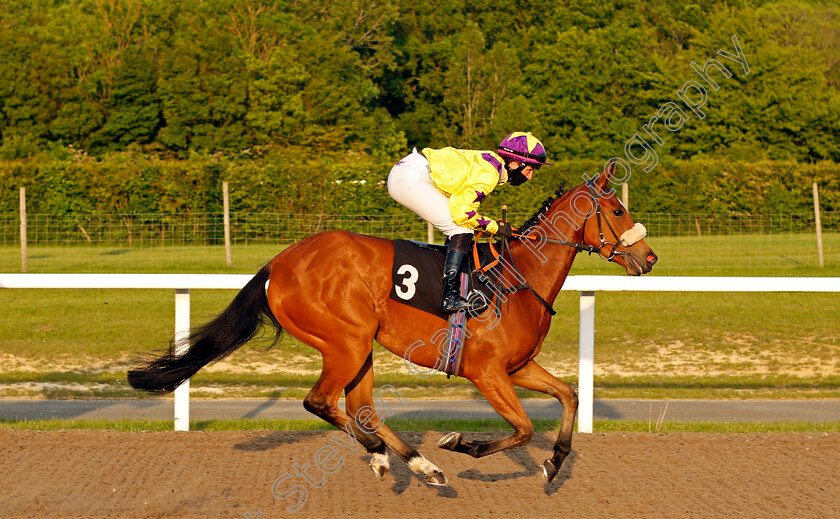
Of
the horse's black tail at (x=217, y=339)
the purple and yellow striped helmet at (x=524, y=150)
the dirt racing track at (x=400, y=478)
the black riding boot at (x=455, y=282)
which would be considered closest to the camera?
the dirt racing track at (x=400, y=478)

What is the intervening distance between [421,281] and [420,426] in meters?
2.04

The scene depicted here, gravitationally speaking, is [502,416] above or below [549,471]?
above

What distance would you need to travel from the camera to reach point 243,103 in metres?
29.5

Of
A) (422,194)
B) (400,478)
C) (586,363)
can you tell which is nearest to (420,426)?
(586,363)

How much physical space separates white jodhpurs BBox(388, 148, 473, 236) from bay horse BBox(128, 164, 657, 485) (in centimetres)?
26

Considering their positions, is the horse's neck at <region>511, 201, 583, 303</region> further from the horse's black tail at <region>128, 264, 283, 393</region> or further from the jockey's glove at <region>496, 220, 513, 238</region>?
the horse's black tail at <region>128, 264, 283, 393</region>

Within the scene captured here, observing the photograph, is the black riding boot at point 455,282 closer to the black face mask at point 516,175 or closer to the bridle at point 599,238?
the bridle at point 599,238

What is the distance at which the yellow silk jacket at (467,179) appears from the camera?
478 cm

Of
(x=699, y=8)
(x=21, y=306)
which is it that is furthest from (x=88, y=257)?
(x=699, y=8)

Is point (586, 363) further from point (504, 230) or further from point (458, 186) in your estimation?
point (458, 186)

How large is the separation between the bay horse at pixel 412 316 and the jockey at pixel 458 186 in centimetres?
22

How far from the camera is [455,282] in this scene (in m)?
4.80

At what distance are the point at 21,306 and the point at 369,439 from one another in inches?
371

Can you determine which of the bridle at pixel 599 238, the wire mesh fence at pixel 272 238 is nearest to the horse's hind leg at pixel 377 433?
the bridle at pixel 599 238
